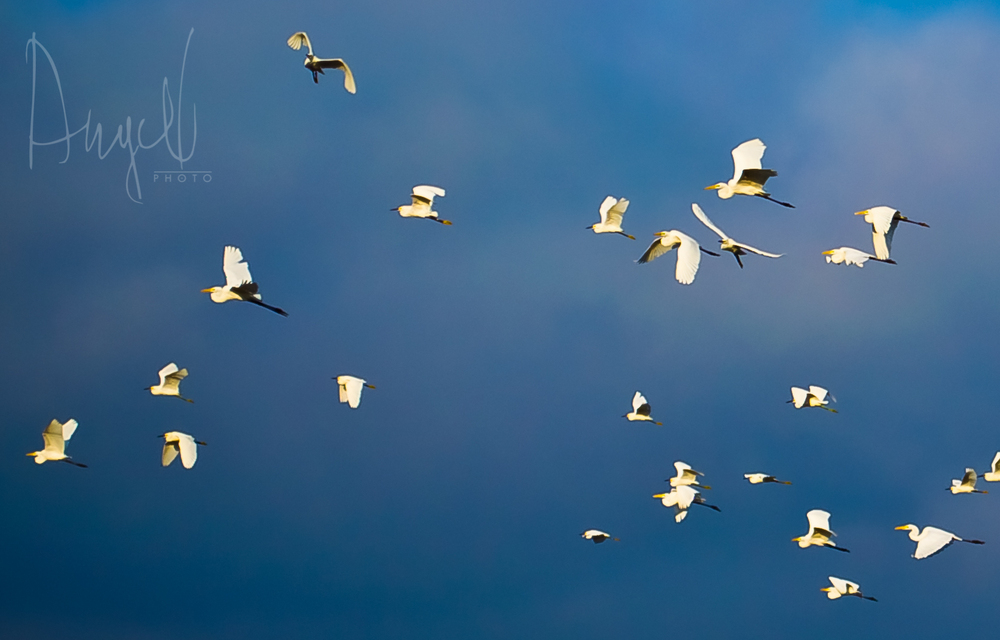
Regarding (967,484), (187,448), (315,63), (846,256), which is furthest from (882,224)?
(187,448)

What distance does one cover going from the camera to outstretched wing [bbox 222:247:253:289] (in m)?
23.2

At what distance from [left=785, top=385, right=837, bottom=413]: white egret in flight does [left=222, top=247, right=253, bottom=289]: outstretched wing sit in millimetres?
15364

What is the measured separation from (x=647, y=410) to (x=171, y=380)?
526 inches

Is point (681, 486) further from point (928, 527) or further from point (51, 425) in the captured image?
point (51, 425)

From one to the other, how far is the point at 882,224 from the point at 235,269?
47.6 ft

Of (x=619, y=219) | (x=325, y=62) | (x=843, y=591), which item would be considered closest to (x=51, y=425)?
(x=325, y=62)

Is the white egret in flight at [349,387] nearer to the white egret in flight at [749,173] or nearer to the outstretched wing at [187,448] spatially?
the outstretched wing at [187,448]

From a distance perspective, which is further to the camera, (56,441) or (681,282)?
(56,441)

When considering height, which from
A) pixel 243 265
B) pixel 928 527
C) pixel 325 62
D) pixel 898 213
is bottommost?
pixel 928 527

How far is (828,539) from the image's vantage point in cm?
2920

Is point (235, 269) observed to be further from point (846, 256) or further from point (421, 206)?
point (846, 256)

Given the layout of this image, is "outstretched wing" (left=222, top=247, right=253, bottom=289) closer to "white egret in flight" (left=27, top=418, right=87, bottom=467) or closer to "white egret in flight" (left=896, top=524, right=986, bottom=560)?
"white egret in flight" (left=27, top=418, right=87, bottom=467)

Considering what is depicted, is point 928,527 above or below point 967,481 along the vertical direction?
below

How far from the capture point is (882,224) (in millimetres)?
25688
